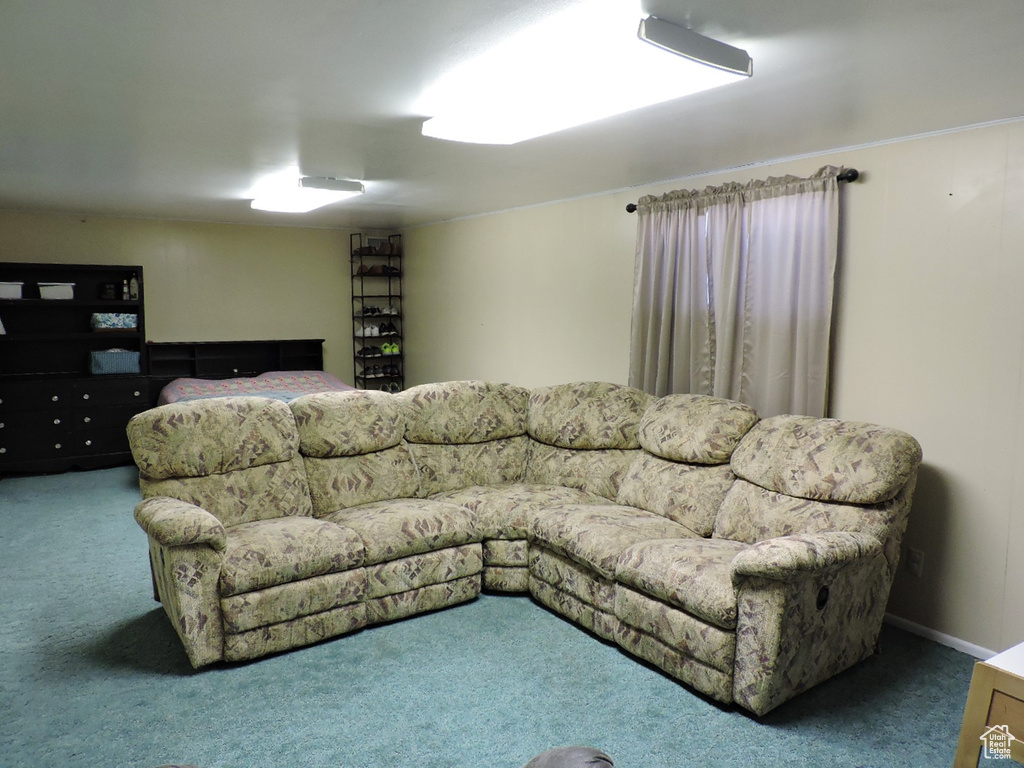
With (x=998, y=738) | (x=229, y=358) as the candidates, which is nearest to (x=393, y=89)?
(x=998, y=738)

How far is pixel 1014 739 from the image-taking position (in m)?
1.82

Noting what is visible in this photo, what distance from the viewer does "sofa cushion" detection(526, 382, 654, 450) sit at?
4.01 meters

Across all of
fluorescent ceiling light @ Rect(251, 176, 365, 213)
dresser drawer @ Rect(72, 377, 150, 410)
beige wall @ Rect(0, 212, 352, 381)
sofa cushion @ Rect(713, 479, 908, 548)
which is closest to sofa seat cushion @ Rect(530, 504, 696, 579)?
sofa cushion @ Rect(713, 479, 908, 548)

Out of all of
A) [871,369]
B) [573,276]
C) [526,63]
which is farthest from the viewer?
[573,276]

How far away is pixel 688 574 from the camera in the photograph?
2703 millimetres

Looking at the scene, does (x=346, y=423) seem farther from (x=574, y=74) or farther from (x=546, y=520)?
(x=574, y=74)

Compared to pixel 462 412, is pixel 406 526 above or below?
below

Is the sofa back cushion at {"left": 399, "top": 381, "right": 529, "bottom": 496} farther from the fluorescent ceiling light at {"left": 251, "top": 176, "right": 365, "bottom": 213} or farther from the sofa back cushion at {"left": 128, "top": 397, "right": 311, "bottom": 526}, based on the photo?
the fluorescent ceiling light at {"left": 251, "top": 176, "right": 365, "bottom": 213}

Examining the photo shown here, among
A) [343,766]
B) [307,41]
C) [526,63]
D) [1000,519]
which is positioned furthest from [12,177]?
[1000,519]

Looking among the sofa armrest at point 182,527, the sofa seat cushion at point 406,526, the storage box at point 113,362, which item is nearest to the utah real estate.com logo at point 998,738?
the sofa seat cushion at point 406,526

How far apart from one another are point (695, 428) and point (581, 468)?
0.77m

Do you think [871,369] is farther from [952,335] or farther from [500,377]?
[500,377]

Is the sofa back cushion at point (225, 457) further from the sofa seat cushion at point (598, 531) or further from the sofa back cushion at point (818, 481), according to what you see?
the sofa back cushion at point (818, 481)

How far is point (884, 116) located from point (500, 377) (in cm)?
390
